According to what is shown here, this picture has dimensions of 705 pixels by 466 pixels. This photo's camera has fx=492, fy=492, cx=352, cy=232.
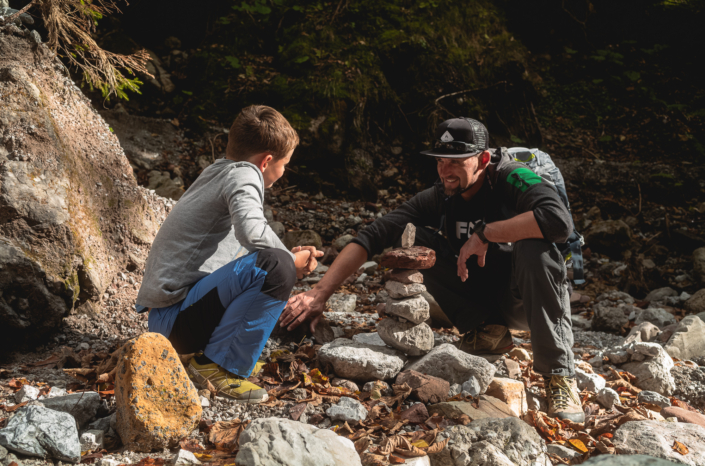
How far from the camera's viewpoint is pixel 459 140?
345cm

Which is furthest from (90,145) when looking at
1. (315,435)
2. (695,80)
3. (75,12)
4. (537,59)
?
(695,80)

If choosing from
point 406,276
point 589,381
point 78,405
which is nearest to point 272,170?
point 406,276

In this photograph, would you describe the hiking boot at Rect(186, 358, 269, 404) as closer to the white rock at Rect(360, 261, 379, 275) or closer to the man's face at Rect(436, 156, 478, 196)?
the man's face at Rect(436, 156, 478, 196)

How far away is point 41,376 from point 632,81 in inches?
458

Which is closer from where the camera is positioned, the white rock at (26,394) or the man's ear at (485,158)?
the white rock at (26,394)

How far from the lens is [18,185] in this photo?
125 inches

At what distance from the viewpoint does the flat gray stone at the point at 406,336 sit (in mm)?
3434

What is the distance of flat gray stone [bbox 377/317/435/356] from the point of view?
A: 135 inches

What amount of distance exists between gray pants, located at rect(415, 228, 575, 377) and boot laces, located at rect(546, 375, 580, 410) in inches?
1.9

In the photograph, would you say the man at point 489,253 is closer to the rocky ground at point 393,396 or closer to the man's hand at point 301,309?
the man's hand at point 301,309

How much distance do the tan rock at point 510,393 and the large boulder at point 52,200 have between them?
111 inches

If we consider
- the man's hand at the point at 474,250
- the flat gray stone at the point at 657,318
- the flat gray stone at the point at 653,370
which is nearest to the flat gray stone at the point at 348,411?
the man's hand at the point at 474,250

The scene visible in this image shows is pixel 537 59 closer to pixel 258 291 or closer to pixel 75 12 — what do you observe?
pixel 75 12

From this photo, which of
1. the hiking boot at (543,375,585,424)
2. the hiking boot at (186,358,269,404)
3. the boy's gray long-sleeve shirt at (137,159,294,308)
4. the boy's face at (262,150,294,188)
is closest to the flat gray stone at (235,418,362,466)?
the hiking boot at (186,358,269,404)
